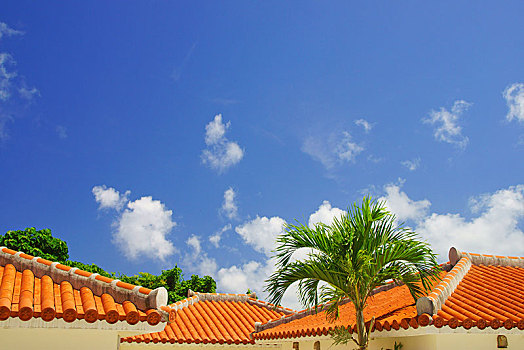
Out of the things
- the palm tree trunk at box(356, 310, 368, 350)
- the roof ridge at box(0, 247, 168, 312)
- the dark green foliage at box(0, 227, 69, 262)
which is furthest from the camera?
the dark green foliage at box(0, 227, 69, 262)

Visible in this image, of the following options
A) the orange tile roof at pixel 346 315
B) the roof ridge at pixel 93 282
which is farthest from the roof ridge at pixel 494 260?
the roof ridge at pixel 93 282

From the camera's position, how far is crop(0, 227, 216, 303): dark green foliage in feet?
86.3

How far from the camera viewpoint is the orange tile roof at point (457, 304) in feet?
30.9

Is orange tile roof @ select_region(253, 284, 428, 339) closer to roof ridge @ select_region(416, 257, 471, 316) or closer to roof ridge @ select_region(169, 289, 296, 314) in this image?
roof ridge @ select_region(416, 257, 471, 316)

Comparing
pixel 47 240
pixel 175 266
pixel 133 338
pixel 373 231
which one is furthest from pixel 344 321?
pixel 175 266

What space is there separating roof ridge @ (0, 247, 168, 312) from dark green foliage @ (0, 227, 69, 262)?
17903 mm

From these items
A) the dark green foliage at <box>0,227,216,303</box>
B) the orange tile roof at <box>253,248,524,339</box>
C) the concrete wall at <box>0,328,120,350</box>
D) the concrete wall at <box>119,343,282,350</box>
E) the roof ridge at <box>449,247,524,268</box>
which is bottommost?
the concrete wall at <box>119,343,282,350</box>

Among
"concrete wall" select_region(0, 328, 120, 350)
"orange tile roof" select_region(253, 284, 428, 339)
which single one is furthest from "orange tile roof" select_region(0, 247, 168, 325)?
"orange tile roof" select_region(253, 284, 428, 339)

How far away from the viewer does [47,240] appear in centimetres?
2728

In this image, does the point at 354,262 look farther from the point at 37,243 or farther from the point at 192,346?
the point at 37,243

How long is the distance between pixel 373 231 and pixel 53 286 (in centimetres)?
632

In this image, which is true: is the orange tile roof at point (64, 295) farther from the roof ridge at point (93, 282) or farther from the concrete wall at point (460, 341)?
the concrete wall at point (460, 341)

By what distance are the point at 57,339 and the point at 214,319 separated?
11579 mm

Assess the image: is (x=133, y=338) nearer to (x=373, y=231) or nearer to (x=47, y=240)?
(x=373, y=231)
